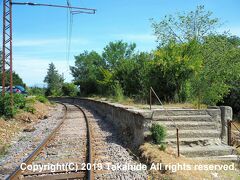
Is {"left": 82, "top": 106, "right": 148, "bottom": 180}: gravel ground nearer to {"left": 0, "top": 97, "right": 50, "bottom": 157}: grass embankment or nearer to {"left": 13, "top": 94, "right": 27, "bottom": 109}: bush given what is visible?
{"left": 0, "top": 97, "right": 50, "bottom": 157}: grass embankment

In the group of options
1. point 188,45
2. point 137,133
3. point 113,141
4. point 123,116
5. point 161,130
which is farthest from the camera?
point 188,45

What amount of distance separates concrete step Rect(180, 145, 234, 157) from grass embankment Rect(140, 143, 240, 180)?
36 centimetres

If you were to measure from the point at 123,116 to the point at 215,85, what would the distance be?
23.6 ft

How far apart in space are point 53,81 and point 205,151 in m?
88.1

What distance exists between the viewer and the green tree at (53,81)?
77825mm

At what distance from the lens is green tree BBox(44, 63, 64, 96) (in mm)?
77825

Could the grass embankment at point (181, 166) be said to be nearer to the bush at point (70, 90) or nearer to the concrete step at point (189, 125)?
the concrete step at point (189, 125)

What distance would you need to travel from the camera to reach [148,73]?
16531 millimetres

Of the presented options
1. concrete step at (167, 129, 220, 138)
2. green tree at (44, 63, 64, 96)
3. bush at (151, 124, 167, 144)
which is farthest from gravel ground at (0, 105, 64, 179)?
green tree at (44, 63, 64, 96)

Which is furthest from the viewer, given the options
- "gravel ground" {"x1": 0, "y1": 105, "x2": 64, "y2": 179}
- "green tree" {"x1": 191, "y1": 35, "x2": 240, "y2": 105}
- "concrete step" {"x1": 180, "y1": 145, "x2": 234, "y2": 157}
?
"green tree" {"x1": 191, "y1": 35, "x2": 240, "y2": 105}

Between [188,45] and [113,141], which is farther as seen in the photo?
[188,45]

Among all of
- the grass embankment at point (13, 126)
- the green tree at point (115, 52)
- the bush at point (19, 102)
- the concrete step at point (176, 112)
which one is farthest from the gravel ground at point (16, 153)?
the green tree at point (115, 52)

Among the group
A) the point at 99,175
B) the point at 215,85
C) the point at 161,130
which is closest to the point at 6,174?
the point at 99,175

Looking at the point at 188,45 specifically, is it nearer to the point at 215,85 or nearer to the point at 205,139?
the point at 215,85
